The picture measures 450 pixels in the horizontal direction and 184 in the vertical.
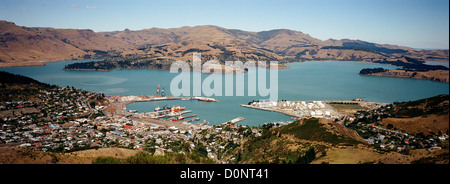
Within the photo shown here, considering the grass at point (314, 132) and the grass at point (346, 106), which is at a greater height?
the grass at point (314, 132)

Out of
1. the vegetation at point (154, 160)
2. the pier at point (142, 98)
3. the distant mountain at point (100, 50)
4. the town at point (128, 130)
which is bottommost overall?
the town at point (128, 130)

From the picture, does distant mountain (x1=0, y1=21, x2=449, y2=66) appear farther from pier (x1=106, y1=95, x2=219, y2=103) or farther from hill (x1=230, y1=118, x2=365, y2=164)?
hill (x1=230, y1=118, x2=365, y2=164)

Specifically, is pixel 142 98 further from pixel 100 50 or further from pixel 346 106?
pixel 100 50

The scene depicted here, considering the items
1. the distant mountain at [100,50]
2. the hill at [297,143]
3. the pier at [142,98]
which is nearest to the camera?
the hill at [297,143]

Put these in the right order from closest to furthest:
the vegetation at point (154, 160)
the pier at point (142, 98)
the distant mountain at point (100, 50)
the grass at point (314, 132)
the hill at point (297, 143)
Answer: the vegetation at point (154, 160) → the hill at point (297, 143) → the grass at point (314, 132) → the pier at point (142, 98) → the distant mountain at point (100, 50)

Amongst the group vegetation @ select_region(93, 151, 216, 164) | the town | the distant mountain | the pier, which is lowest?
the town

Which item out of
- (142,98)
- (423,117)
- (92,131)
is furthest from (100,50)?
(423,117)

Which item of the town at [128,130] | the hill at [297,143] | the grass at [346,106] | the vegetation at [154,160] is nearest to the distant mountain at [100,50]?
the grass at [346,106]

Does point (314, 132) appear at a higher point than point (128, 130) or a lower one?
higher

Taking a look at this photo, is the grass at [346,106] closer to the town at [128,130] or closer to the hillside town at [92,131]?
the town at [128,130]

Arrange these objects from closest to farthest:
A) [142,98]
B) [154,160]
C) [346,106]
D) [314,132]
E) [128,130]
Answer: [154,160]
[314,132]
[128,130]
[346,106]
[142,98]

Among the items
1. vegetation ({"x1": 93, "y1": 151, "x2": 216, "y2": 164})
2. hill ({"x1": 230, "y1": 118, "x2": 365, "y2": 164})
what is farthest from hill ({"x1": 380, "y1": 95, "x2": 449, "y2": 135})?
vegetation ({"x1": 93, "y1": 151, "x2": 216, "y2": 164})
